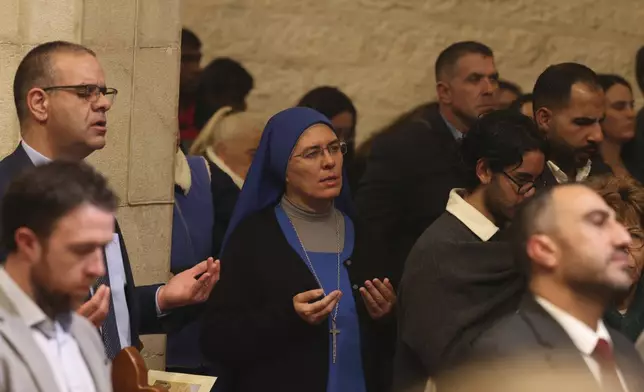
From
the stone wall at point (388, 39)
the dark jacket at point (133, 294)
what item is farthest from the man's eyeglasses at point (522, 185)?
the stone wall at point (388, 39)

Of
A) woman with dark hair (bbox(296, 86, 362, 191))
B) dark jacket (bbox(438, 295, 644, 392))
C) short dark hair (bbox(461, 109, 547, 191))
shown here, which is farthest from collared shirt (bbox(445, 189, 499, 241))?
woman with dark hair (bbox(296, 86, 362, 191))

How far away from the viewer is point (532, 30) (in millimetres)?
7785

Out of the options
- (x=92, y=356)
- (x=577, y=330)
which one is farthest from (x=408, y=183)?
(x=92, y=356)

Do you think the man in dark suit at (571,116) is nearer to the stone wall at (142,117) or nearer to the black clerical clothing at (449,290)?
the black clerical clothing at (449,290)

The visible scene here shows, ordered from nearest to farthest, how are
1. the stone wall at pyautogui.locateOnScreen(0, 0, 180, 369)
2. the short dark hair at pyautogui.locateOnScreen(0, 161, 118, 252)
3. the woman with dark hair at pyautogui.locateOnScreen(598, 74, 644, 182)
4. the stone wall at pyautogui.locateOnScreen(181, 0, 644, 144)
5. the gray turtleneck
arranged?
1. the short dark hair at pyautogui.locateOnScreen(0, 161, 118, 252)
2. the gray turtleneck
3. the stone wall at pyautogui.locateOnScreen(0, 0, 180, 369)
4. the woman with dark hair at pyautogui.locateOnScreen(598, 74, 644, 182)
5. the stone wall at pyautogui.locateOnScreen(181, 0, 644, 144)

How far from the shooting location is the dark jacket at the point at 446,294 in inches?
161

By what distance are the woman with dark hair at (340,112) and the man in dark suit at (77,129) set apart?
243 cm

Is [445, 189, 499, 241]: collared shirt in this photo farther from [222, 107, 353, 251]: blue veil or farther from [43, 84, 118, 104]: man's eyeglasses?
[43, 84, 118, 104]: man's eyeglasses

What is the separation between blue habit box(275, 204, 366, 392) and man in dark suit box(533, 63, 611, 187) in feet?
A: 3.49

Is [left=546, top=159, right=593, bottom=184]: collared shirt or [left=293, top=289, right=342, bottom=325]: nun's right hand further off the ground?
[left=546, top=159, right=593, bottom=184]: collared shirt

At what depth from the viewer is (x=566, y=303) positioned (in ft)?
11.1

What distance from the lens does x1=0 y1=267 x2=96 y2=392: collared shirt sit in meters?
A: 2.77

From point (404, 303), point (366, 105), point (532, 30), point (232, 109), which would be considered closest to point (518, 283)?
point (404, 303)

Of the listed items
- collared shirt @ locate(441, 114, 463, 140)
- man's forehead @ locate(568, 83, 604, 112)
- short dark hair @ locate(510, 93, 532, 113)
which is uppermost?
man's forehead @ locate(568, 83, 604, 112)
